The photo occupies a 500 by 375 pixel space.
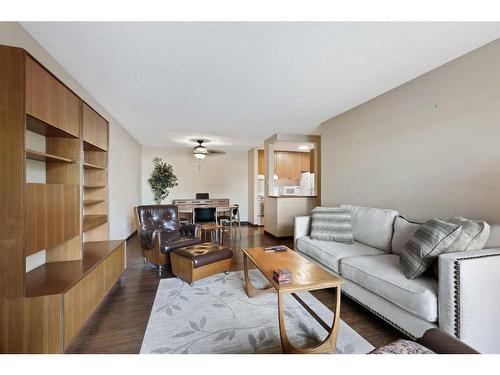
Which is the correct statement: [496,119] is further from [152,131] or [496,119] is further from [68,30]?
[152,131]

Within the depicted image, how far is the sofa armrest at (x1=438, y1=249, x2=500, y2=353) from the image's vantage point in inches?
49.6

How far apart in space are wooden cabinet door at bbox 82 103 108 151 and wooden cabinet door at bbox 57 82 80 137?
0.17 meters

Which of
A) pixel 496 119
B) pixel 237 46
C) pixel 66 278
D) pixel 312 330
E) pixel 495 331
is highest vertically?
pixel 237 46

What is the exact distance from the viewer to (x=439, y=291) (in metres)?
1.33

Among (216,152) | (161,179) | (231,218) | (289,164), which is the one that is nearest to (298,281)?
(231,218)

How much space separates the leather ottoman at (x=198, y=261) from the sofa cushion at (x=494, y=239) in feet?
7.76

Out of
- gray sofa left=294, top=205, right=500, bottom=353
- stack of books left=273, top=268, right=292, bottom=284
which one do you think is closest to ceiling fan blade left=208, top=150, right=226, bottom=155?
gray sofa left=294, top=205, right=500, bottom=353

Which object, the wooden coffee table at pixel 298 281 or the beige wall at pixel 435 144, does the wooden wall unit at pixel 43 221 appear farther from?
the beige wall at pixel 435 144

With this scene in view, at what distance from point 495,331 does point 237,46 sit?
2.67 m

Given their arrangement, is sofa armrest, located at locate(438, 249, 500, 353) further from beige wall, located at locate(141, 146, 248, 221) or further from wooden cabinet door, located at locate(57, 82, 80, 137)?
beige wall, located at locate(141, 146, 248, 221)

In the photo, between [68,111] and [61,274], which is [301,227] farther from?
[68,111]

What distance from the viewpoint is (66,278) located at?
154cm

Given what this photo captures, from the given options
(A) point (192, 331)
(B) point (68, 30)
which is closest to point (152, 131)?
(B) point (68, 30)

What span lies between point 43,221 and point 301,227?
265 cm
